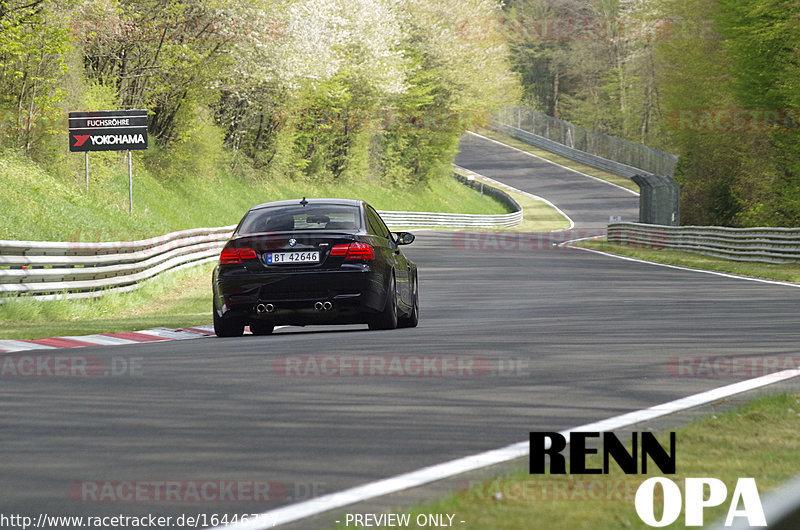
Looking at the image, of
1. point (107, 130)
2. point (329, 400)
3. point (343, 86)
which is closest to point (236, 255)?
point (329, 400)

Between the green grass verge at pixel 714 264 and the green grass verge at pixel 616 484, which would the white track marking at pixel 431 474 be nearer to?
the green grass verge at pixel 616 484

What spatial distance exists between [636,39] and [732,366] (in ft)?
308

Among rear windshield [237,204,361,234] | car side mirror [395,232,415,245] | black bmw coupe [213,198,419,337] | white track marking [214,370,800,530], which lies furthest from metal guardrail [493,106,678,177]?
white track marking [214,370,800,530]

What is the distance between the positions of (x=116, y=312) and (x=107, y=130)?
483 inches

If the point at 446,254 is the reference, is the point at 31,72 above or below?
above

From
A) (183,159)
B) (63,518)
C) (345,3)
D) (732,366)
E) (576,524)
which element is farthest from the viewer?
(345,3)

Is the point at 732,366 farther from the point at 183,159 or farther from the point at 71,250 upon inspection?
the point at 183,159

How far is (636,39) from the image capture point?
99.5 metres

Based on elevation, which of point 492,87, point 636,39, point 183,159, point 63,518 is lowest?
point 63,518

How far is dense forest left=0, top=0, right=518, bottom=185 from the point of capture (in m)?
32.0

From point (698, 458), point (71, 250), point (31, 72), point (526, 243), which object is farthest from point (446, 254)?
point (698, 458)

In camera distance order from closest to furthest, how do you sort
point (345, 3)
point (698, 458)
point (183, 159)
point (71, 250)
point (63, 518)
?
point (63, 518)
point (698, 458)
point (71, 250)
point (183, 159)
point (345, 3)

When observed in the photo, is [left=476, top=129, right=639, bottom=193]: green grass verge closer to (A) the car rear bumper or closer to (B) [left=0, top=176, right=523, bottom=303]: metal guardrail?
(B) [left=0, top=176, right=523, bottom=303]: metal guardrail

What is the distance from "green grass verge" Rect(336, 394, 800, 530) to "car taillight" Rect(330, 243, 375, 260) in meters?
6.07
